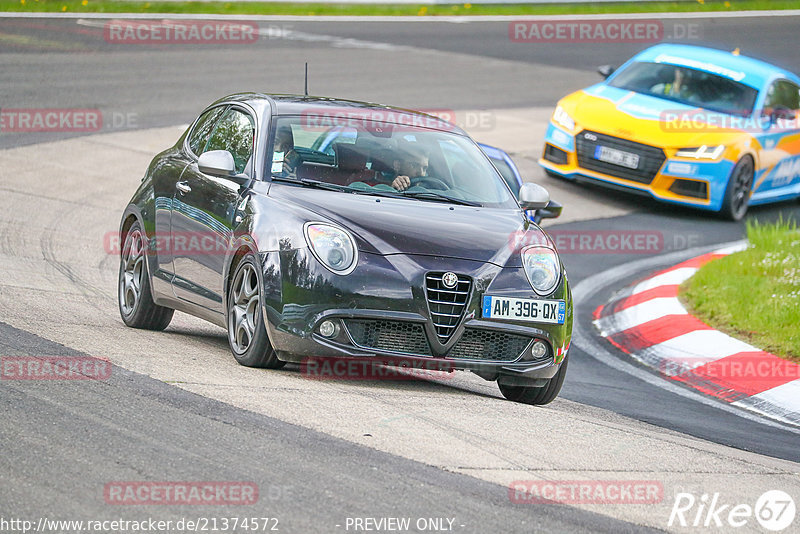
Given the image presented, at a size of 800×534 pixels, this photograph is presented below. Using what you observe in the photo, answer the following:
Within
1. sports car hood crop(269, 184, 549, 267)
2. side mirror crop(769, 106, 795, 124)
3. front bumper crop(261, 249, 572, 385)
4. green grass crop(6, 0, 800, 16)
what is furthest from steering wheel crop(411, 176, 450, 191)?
green grass crop(6, 0, 800, 16)

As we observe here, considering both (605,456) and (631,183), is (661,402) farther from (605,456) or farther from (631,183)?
(631,183)

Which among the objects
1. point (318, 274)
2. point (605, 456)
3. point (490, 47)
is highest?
point (318, 274)

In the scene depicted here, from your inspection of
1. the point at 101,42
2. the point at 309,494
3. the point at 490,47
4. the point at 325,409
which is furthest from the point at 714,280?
the point at 490,47

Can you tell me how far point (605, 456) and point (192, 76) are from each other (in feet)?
50.7

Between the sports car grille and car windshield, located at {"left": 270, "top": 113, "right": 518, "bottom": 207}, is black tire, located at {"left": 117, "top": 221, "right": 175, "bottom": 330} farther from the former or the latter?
the sports car grille

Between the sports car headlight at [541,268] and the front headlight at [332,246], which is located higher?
the front headlight at [332,246]

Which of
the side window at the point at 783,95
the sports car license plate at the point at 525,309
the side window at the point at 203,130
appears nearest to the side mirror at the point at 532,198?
the sports car license plate at the point at 525,309

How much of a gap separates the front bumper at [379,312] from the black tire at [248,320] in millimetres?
116

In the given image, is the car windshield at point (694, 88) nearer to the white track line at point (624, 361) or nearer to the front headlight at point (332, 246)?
the white track line at point (624, 361)

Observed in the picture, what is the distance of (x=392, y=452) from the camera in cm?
527

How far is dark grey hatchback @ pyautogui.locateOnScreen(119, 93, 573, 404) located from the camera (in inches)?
254

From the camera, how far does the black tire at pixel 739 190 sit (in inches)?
566

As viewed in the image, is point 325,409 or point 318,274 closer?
point 325,409

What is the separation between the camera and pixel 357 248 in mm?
6488
